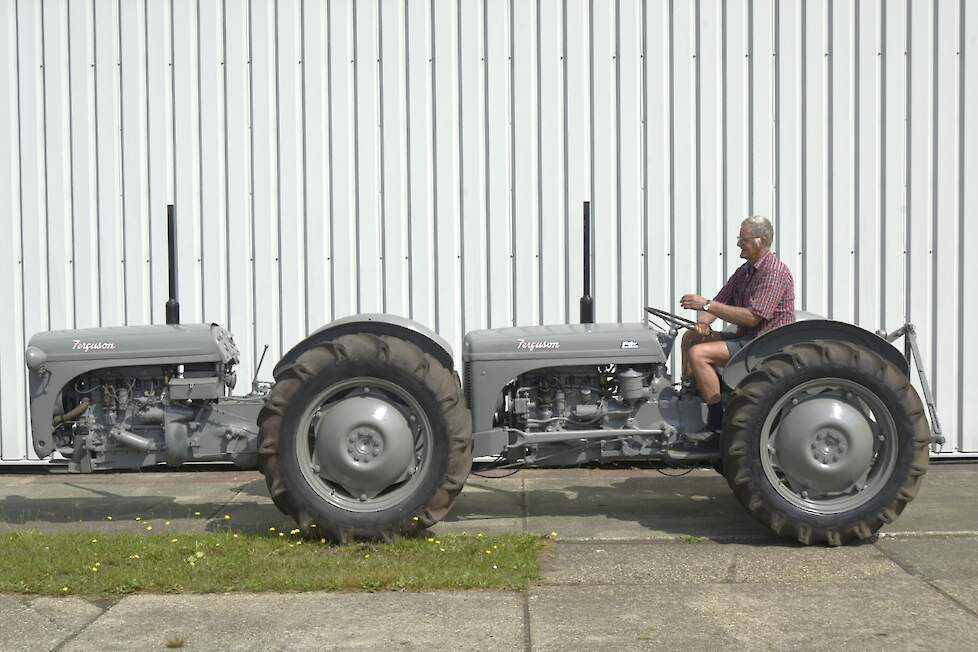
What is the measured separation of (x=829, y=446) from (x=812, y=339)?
23.5 inches

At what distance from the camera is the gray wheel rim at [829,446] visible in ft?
21.5

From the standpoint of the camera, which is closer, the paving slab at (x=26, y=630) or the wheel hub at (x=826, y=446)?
the paving slab at (x=26, y=630)

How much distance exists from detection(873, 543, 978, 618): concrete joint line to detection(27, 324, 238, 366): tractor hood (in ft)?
12.5

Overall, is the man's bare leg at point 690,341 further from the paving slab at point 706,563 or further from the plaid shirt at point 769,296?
the paving slab at point 706,563

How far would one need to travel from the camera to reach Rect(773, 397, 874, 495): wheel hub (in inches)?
258

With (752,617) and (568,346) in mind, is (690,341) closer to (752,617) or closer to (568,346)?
(568,346)

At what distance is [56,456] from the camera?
955 centimetres

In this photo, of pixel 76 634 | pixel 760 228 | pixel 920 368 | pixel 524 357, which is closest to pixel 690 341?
pixel 760 228

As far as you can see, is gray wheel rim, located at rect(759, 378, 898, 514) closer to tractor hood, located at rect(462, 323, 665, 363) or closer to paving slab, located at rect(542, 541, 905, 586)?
paving slab, located at rect(542, 541, 905, 586)

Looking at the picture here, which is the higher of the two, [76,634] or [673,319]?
[673,319]

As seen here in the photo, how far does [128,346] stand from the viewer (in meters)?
7.05

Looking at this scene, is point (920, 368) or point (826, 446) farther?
point (920, 368)

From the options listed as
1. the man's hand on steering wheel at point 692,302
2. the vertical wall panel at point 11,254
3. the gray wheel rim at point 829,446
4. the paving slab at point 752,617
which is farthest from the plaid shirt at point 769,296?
the vertical wall panel at point 11,254

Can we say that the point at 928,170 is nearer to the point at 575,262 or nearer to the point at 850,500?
the point at 575,262
